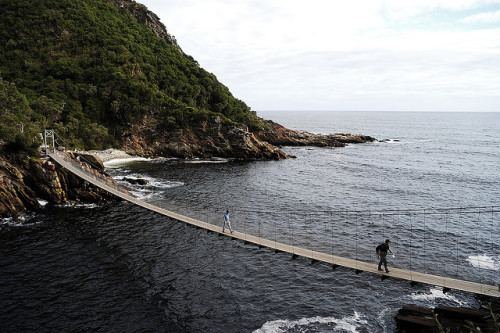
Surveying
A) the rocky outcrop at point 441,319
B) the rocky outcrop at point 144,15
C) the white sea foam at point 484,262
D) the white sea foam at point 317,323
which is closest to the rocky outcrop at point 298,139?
the rocky outcrop at point 144,15

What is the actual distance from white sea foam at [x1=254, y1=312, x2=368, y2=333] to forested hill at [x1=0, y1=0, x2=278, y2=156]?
156ft

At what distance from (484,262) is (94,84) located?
68.5m

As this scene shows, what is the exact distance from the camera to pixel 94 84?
62.9 metres

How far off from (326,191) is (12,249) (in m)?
32.5

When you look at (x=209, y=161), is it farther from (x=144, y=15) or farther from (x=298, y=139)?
(x=144, y=15)

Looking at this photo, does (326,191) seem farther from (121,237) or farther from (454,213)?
(121,237)

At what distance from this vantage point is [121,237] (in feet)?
79.3

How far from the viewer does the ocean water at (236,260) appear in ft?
51.0

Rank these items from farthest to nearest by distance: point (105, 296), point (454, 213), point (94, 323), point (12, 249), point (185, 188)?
1. point (185, 188)
2. point (454, 213)
3. point (12, 249)
4. point (105, 296)
5. point (94, 323)

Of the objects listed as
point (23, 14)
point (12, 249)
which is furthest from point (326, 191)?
point (23, 14)

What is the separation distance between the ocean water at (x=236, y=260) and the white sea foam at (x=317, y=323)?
5cm

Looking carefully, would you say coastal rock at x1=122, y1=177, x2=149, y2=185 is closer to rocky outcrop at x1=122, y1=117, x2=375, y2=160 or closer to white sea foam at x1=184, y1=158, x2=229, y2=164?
white sea foam at x1=184, y1=158, x2=229, y2=164

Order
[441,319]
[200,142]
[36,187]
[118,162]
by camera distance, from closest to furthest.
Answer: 1. [441,319]
2. [36,187]
3. [118,162]
4. [200,142]

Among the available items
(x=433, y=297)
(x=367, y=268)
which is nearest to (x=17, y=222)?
(x=367, y=268)
